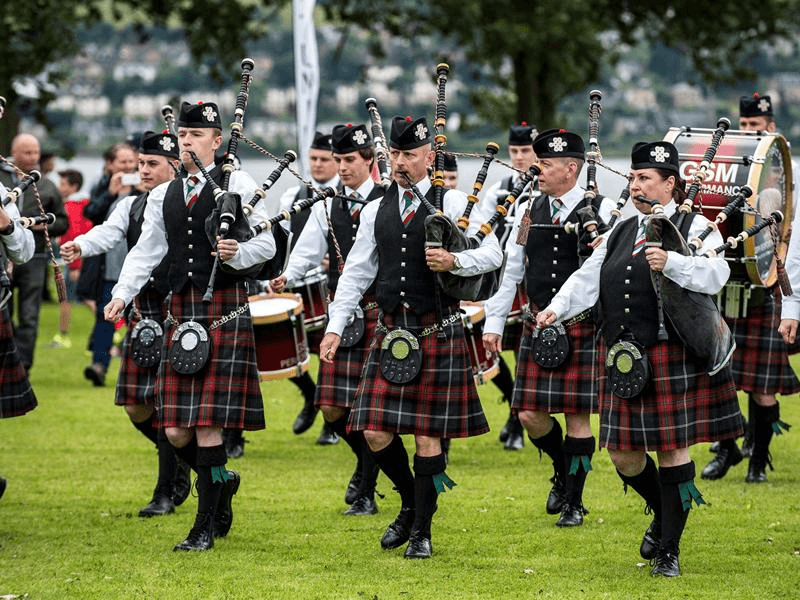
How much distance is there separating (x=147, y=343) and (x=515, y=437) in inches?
113

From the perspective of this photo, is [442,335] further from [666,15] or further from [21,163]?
[666,15]

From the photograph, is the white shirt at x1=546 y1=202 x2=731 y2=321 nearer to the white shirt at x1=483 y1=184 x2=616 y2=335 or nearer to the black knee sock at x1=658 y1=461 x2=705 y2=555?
the white shirt at x1=483 y1=184 x2=616 y2=335

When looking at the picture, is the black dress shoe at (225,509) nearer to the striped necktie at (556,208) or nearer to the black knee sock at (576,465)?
the black knee sock at (576,465)

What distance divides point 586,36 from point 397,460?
13509 mm

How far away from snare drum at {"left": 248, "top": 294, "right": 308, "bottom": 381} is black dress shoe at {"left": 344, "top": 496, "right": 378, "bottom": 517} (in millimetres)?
1197

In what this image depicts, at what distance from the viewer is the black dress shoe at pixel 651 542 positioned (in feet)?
19.8

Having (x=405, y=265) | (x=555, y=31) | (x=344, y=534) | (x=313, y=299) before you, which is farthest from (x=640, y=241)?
(x=555, y=31)

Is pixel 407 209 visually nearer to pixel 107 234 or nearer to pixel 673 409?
pixel 673 409

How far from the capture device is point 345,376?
7.42 metres

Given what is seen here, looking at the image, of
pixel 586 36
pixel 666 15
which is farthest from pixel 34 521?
pixel 666 15

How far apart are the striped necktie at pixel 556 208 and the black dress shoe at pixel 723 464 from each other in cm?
190

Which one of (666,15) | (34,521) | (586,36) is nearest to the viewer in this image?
(34,521)

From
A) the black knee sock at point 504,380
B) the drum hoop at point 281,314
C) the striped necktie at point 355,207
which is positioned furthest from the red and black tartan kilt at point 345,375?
the black knee sock at point 504,380

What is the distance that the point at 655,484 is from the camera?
6004mm
